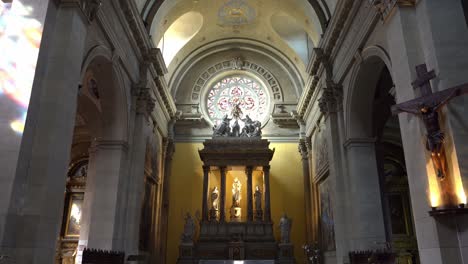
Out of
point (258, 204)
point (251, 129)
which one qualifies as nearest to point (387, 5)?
point (251, 129)

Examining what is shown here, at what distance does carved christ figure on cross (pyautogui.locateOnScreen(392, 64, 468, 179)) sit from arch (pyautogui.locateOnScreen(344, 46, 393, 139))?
383 centimetres

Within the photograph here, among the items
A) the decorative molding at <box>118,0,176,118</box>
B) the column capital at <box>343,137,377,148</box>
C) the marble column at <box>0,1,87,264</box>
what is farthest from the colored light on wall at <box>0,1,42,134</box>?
the column capital at <box>343,137,377,148</box>

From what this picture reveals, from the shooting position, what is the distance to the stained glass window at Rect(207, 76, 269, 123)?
66.9ft

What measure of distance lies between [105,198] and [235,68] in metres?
11.7

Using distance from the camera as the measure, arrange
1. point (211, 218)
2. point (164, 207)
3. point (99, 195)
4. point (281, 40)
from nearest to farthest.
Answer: point (99, 195), point (211, 218), point (164, 207), point (281, 40)

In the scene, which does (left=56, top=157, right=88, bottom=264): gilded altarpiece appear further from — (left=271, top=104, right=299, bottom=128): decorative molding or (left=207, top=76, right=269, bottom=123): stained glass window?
(left=271, top=104, right=299, bottom=128): decorative molding

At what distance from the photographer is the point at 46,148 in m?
6.74

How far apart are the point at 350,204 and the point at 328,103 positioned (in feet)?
11.3

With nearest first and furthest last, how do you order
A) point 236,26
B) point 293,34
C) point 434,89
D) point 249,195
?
point 434,89, point 249,195, point 293,34, point 236,26

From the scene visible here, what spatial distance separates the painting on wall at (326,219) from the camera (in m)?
13.9

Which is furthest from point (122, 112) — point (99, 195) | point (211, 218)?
A: point (211, 218)

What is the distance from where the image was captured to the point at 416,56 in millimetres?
7211

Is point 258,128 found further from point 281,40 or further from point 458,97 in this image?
point 458,97

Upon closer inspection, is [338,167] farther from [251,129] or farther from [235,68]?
[235,68]
